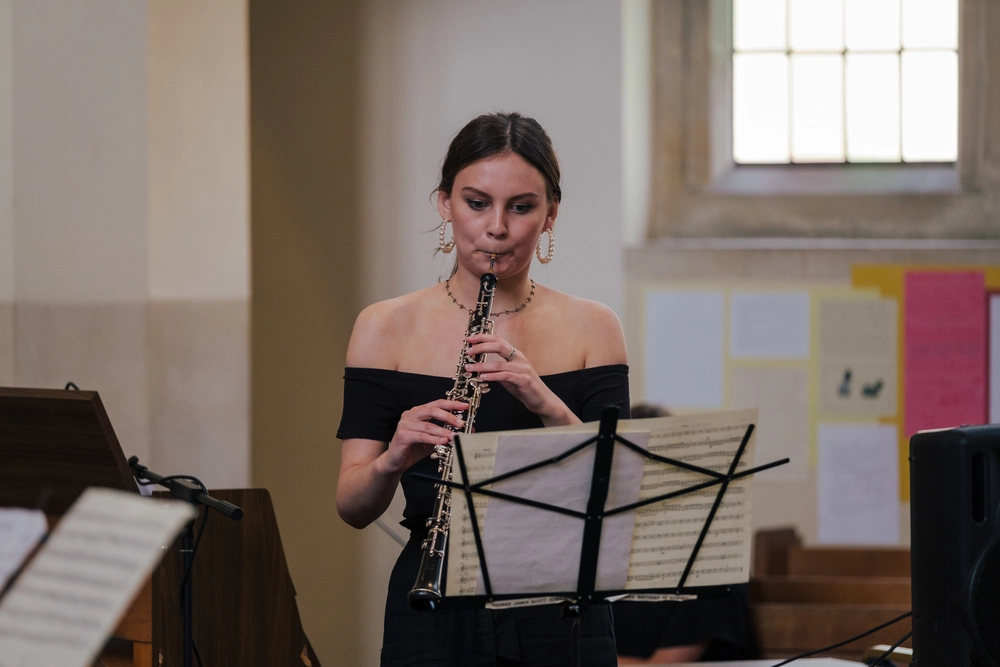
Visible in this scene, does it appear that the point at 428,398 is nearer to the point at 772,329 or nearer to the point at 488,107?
the point at 488,107

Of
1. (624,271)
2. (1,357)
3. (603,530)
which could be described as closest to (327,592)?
(1,357)


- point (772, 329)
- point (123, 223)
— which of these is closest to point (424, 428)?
point (123, 223)

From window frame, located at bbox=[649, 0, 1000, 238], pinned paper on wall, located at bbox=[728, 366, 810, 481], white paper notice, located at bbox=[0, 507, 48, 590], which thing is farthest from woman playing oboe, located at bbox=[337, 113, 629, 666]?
window frame, located at bbox=[649, 0, 1000, 238]

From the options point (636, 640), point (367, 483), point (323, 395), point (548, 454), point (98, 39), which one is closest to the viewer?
point (548, 454)

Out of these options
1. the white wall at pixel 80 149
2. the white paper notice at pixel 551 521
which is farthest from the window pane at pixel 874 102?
the white paper notice at pixel 551 521

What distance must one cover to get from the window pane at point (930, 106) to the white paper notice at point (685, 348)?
1201 millimetres

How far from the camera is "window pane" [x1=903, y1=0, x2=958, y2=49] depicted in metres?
4.57

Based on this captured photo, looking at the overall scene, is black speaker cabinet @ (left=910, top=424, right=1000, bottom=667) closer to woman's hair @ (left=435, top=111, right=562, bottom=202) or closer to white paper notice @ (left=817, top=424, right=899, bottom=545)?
woman's hair @ (left=435, top=111, right=562, bottom=202)

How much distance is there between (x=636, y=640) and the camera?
2.80m

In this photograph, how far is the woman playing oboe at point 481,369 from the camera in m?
1.62

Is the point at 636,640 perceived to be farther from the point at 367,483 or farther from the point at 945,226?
the point at 945,226

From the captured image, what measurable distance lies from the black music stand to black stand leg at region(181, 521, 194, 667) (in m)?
0.75

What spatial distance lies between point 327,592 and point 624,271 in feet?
5.60

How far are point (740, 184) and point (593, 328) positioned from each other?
9.71 ft
